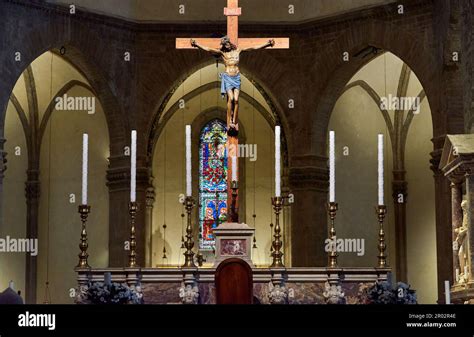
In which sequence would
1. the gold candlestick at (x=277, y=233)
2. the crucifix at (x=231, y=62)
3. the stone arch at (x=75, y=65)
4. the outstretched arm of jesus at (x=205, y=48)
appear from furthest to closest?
the stone arch at (x=75, y=65)
the outstretched arm of jesus at (x=205, y=48)
the crucifix at (x=231, y=62)
the gold candlestick at (x=277, y=233)

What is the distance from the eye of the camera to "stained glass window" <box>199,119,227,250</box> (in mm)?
25609

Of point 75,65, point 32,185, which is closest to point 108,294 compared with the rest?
point 75,65

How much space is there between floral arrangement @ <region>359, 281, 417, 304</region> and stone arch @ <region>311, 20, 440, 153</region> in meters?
8.69

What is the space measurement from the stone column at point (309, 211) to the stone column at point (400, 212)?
2.59m

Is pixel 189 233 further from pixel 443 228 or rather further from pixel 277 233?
pixel 443 228

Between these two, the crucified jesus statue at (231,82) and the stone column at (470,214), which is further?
the crucified jesus statue at (231,82)

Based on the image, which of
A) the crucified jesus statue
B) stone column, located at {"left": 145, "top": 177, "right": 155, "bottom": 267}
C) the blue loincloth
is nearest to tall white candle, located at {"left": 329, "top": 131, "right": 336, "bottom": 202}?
the crucified jesus statue

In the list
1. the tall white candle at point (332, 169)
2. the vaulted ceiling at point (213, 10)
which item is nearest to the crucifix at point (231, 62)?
the tall white candle at point (332, 169)

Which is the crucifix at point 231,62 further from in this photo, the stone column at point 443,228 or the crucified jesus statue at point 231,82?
the stone column at point 443,228

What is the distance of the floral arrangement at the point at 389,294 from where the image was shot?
1044cm

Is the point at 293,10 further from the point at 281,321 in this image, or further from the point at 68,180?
the point at 281,321

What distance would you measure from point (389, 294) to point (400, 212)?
1368 centimetres

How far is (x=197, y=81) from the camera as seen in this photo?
82.8 feet

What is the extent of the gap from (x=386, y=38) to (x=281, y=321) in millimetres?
15762
